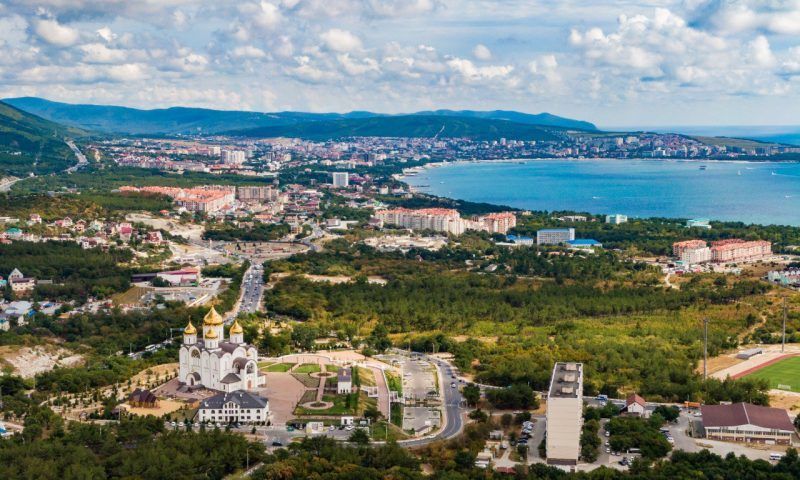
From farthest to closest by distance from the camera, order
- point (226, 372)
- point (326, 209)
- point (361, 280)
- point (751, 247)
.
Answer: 1. point (326, 209)
2. point (751, 247)
3. point (361, 280)
4. point (226, 372)

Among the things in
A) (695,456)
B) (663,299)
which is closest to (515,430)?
(695,456)

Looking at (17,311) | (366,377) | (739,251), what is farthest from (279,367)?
(739,251)

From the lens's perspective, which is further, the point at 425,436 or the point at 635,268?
the point at 635,268

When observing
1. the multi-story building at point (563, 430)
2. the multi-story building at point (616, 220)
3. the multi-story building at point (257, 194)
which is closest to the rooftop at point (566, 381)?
the multi-story building at point (563, 430)

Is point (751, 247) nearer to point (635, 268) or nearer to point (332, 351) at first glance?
point (635, 268)

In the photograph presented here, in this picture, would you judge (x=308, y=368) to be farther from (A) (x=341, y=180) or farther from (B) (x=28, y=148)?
→ (B) (x=28, y=148)
